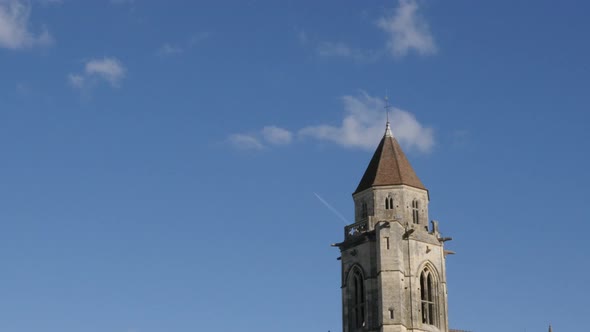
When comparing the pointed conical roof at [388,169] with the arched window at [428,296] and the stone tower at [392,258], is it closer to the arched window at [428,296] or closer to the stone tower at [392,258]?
the stone tower at [392,258]

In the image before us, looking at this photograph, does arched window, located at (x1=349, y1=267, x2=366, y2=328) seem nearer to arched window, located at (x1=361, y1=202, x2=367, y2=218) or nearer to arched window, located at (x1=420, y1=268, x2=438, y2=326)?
arched window, located at (x1=361, y1=202, x2=367, y2=218)

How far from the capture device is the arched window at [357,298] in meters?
74.0

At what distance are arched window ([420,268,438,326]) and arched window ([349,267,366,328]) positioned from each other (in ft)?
13.8

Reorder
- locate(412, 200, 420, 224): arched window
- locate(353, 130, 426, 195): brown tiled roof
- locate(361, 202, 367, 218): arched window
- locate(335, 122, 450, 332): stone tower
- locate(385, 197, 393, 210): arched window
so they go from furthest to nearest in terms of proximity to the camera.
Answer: locate(361, 202, 367, 218): arched window < locate(353, 130, 426, 195): brown tiled roof < locate(412, 200, 420, 224): arched window < locate(385, 197, 393, 210): arched window < locate(335, 122, 450, 332): stone tower

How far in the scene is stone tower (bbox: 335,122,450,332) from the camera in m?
72.1

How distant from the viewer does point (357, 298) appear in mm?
74750

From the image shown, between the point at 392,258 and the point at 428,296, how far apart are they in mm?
4214

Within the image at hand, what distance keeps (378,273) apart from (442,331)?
20.2 ft

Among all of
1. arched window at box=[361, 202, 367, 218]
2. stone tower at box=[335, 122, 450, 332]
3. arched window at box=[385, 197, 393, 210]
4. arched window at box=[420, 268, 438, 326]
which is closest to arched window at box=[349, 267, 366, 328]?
stone tower at box=[335, 122, 450, 332]

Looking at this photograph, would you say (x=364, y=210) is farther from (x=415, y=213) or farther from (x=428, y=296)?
(x=428, y=296)

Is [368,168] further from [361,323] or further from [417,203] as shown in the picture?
[361,323]

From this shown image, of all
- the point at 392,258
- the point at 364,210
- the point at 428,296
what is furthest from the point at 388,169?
the point at 428,296

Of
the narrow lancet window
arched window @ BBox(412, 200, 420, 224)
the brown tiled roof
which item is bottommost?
the narrow lancet window

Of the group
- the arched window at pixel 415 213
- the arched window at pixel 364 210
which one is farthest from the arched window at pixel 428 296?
the arched window at pixel 364 210
